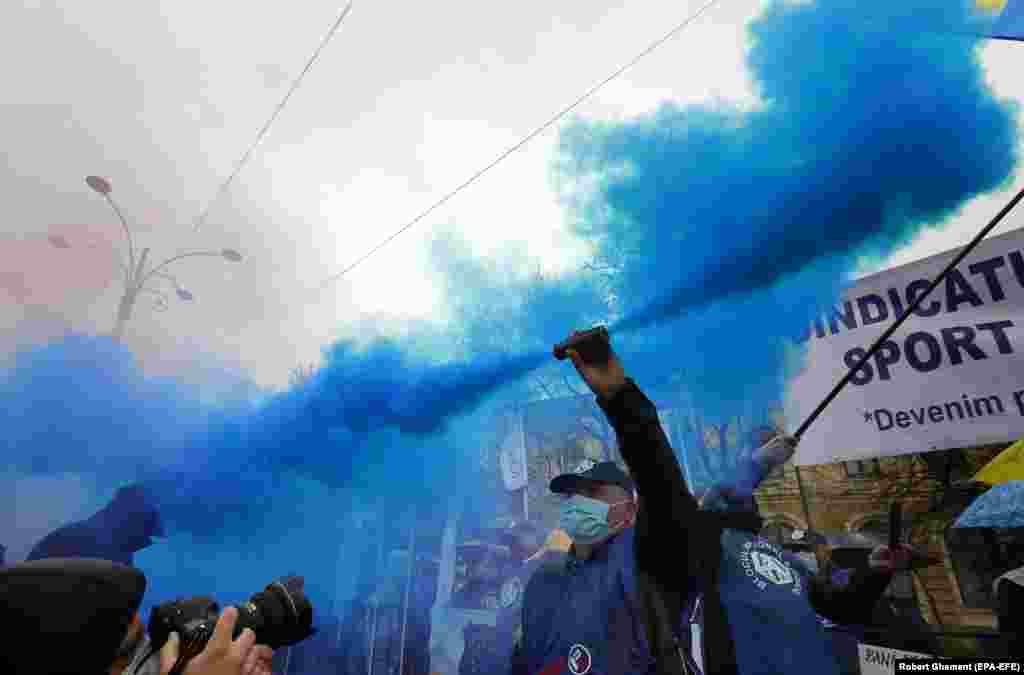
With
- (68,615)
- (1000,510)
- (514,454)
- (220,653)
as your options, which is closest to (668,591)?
(1000,510)

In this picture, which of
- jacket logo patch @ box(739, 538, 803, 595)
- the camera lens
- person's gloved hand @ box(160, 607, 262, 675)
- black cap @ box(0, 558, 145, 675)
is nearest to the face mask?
jacket logo patch @ box(739, 538, 803, 595)

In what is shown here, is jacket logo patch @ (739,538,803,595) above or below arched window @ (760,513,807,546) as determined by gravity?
below

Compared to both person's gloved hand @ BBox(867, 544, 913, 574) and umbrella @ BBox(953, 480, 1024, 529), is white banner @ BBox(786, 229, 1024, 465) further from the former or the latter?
person's gloved hand @ BBox(867, 544, 913, 574)

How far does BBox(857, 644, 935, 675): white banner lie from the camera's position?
316 centimetres

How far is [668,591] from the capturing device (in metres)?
3.31

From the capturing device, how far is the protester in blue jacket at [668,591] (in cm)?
296

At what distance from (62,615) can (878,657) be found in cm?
442

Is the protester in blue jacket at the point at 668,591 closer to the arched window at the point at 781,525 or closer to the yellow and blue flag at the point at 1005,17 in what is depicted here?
the yellow and blue flag at the point at 1005,17

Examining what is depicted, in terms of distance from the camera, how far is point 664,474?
3.01m

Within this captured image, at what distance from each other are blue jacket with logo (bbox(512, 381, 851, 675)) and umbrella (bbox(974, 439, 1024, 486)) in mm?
1444

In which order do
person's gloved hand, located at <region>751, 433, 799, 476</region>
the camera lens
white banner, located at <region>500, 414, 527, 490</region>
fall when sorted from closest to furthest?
the camera lens < person's gloved hand, located at <region>751, 433, 799, 476</region> < white banner, located at <region>500, 414, 527, 490</region>

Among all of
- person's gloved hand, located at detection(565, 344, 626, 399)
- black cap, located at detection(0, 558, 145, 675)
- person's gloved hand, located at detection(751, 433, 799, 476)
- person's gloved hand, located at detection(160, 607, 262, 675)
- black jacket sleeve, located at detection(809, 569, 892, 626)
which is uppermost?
person's gloved hand, located at detection(565, 344, 626, 399)

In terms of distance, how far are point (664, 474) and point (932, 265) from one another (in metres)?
2.38

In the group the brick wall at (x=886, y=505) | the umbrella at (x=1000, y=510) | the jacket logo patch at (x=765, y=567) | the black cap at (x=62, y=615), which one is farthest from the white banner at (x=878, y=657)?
the black cap at (x=62, y=615)
